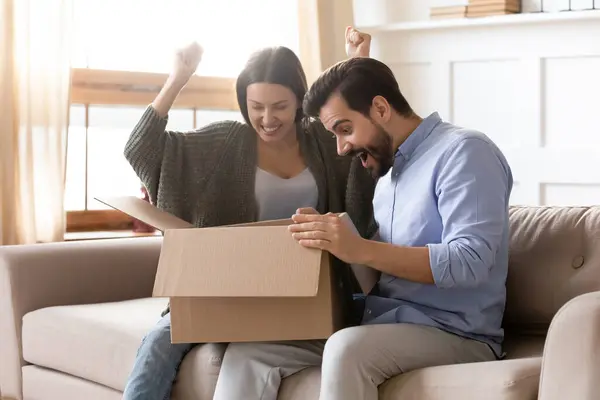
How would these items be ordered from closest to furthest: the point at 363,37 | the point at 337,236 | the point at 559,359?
the point at 559,359, the point at 337,236, the point at 363,37

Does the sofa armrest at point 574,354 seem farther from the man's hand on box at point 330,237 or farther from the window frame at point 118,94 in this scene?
the window frame at point 118,94

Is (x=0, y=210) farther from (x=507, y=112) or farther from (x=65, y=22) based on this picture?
(x=507, y=112)

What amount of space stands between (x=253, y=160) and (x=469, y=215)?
78cm

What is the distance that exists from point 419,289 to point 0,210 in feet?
6.32

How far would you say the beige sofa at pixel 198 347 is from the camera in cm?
169

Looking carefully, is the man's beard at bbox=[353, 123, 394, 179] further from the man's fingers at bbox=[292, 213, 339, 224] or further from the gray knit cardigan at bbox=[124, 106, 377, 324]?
the gray knit cardigan at bbox=[124, 106, 377, 324]

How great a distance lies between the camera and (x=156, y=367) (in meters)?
2.26

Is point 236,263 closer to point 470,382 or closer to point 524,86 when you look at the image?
point 470,382

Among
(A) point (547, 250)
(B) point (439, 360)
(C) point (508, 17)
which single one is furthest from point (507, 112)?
(B) point (439, 360)

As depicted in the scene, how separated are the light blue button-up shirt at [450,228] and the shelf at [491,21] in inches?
83.0

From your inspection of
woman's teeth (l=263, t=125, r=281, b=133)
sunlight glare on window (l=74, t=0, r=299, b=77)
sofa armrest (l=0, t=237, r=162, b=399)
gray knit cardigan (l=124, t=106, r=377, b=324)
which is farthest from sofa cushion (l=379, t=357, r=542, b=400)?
sunlight glare on window (l=74, t=0, r=299, b=77)

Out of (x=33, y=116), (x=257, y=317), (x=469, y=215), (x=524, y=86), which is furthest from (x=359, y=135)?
(x=524, y=86)

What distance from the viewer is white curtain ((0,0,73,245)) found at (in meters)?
3.54

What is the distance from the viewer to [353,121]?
213cm
